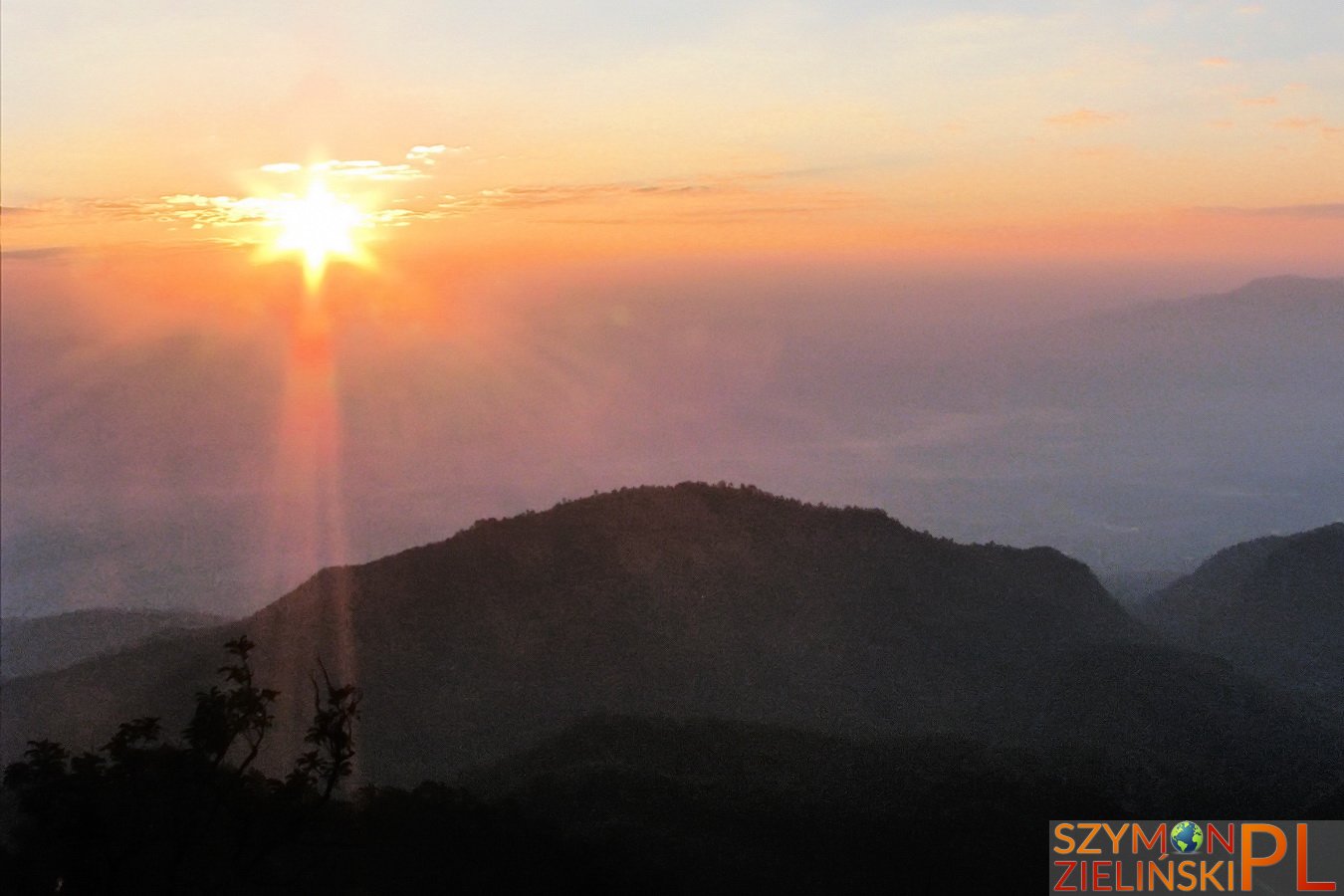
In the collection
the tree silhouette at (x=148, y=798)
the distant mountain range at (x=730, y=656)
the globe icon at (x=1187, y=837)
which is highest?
the distant mountain range at (x=730, y=656)

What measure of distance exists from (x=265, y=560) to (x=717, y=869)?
134021 millimetres

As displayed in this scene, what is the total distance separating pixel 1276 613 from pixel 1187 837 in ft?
93.1

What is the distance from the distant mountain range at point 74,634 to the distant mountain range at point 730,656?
20.5 meters

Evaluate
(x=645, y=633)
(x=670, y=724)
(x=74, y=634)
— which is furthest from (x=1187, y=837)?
(x=74, y=634)

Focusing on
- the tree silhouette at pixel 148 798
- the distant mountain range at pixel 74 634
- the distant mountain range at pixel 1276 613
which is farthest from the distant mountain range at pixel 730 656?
the distant mountain range at pixel 74 634

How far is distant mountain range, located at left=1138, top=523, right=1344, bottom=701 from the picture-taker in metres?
47.2

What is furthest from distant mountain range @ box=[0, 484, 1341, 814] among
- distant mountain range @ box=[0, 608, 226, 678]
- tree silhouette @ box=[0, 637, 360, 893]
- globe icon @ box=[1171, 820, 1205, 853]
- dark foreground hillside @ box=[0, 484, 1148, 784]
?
distant mountain range @ box=[0, 608, 226, 678]

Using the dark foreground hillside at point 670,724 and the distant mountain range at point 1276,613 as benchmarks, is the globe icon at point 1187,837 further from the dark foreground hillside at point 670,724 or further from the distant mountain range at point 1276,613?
the distant mountain range at point 1276,613

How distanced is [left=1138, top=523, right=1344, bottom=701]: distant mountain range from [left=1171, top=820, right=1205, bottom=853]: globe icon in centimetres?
1913

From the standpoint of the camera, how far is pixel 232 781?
62.2 feet

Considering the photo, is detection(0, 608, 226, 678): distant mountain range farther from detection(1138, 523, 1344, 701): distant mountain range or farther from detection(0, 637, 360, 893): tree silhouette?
detection(0, 637, 360, 893): tree silhouette

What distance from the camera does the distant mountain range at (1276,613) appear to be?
47188mm

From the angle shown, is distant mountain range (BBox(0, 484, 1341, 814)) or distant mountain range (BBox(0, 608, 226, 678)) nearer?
distant mountain range (BBox(0, 484, 1341, 814))

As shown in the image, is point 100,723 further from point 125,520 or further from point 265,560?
point 125,520
